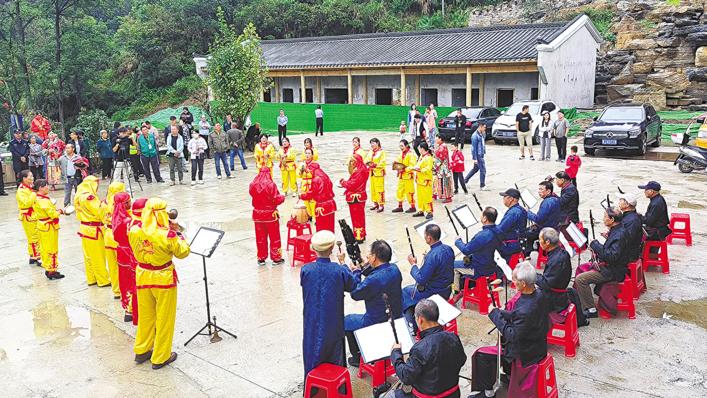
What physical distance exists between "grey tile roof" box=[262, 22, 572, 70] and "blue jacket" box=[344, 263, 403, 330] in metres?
21.0

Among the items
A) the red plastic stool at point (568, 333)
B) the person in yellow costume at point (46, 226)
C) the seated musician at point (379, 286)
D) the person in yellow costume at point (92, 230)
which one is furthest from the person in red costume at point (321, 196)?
the red plastic stool at point (568, 333)

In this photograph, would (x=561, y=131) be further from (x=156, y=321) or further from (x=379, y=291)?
(x=156, y=321)

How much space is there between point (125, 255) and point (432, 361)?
456 centimetres

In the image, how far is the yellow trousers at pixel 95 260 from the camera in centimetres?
852

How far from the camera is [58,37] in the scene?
30391 mm

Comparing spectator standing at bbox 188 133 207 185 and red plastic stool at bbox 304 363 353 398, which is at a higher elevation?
spectator standing at bbox 188 133 207 185

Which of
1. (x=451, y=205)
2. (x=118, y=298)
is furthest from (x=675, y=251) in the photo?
(x=118, y=298)

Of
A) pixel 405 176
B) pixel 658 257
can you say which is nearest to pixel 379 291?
pixel 658 257

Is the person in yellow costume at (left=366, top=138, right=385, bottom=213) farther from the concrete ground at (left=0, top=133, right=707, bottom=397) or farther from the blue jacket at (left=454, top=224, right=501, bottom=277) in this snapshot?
the blue jacket at (left=454, top=224, right=501, bottom=277)

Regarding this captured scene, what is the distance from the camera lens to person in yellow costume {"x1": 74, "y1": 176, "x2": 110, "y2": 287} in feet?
27.1

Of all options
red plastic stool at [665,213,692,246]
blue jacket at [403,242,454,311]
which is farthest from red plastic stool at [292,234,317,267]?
red plastic stool at [665,213,692,246]

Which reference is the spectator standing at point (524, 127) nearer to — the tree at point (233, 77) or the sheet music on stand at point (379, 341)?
the tree at point (233, 77)

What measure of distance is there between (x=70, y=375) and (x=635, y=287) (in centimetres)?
683

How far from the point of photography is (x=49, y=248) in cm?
916
